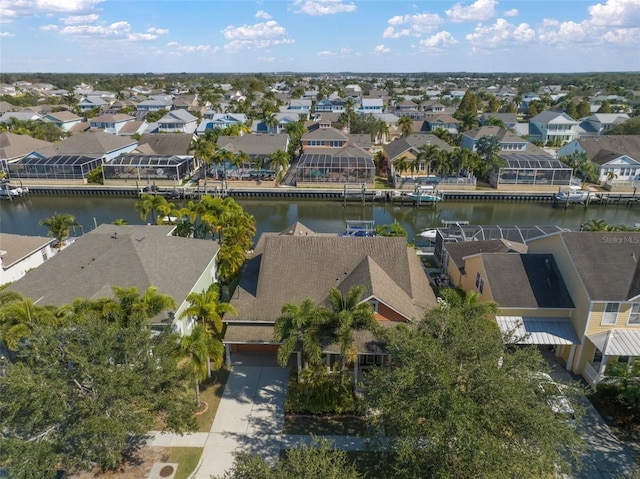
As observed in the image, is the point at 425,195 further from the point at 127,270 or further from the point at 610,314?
the point at 127,270

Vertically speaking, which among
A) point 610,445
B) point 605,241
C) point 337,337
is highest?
point 605,241

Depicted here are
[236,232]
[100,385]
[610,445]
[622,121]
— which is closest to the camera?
[100,385]

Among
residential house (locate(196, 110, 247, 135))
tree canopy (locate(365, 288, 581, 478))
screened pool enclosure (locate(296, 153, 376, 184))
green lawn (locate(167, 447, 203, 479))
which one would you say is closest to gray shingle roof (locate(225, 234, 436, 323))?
green lawn (locate(167, 447, 203, 479))

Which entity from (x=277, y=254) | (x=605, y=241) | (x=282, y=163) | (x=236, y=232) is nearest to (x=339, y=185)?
(x=282, y=163)

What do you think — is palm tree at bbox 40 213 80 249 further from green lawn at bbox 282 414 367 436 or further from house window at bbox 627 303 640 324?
house window at bbox 627 303 640 324

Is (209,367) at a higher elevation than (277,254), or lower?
lower

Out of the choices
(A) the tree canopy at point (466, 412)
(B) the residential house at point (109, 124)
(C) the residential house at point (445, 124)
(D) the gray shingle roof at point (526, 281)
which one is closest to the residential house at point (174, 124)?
(B) the residential house at point (109, 124)

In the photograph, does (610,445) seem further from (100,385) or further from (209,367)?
(100,385)

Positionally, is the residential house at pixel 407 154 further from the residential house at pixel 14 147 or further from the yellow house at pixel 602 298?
the residential house at pixel 14 147

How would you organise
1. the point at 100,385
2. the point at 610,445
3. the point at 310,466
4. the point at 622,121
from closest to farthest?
the point at 310,466
the point at 100,385
the point at 610,445
the point at 622,121
